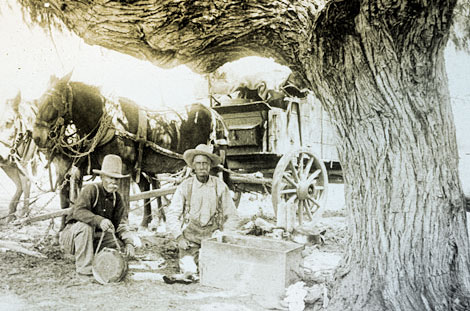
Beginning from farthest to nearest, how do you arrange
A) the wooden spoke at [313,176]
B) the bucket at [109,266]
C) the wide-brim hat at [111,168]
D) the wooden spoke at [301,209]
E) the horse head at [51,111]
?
the wooden spoke at [313,176], the wooden spoke at [301,209], the horse head at [51,111], the wide-brim hat at [111,168], the bucket at [109,266]

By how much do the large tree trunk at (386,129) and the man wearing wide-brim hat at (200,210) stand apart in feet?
6.56

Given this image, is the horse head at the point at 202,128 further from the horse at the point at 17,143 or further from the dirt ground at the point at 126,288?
the horse at the point at 17,143

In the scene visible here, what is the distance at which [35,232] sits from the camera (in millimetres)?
7004

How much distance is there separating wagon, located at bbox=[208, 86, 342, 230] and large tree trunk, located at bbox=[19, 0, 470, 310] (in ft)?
11.8

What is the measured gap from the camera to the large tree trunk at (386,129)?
2.80 m

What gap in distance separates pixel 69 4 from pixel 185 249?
2921mm

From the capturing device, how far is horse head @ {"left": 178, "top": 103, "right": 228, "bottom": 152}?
26.0ft

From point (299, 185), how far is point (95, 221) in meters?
3.94

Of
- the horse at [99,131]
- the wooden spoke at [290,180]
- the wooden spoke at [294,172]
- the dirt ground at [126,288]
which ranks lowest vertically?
the dirt ground at [126,288]

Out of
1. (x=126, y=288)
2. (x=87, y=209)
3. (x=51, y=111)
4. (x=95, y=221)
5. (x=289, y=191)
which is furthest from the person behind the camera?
(x=289, y=191)

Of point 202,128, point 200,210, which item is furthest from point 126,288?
point 202,128

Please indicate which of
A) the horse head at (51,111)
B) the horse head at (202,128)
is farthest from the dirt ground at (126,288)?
the horse head at (202,128)

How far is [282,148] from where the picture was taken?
24.6 ft

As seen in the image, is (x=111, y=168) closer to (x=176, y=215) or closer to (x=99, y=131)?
(x=176, y=215)
